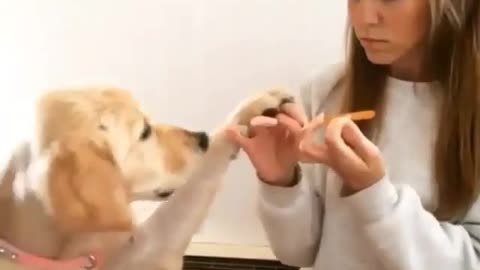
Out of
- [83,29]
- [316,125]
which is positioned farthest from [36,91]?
[316,125]

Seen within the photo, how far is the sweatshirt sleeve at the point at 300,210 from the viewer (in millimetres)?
1143

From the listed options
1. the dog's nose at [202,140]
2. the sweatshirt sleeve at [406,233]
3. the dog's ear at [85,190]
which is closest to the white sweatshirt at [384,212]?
the sweatshirt sleeve at [406,233]

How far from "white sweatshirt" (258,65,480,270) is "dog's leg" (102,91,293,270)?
0.09m

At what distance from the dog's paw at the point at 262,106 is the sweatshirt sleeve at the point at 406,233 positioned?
5.5 inches

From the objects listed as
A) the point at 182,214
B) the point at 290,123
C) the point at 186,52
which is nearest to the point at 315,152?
the point at 290,123

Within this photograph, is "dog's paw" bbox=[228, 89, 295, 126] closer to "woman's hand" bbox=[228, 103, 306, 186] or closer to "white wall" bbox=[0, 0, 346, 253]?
"woman's hand" bbox=[228, 103, 306, 186]

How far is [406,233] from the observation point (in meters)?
1.05

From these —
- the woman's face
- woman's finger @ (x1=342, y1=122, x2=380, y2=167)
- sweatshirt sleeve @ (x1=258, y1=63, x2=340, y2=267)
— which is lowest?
sweatshirt sleeve @ (x1=258, y1=63, x2=340, y2=267)

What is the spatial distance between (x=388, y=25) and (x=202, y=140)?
0.26 metres

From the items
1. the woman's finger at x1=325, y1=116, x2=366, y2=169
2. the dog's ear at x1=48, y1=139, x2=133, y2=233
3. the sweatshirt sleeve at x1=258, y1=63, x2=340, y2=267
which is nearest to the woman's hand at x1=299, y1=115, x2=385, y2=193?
the woman's finger at x1=325, y1=116, x2=366, y2=169

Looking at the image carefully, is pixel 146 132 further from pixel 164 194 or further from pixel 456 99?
pixel 456 99

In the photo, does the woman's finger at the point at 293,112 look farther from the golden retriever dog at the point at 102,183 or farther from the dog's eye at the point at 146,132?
the dog's eye at the point at 146,132

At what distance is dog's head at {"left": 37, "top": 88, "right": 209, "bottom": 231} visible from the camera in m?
0.97

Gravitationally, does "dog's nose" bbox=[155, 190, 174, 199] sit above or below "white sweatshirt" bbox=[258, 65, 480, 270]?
above
